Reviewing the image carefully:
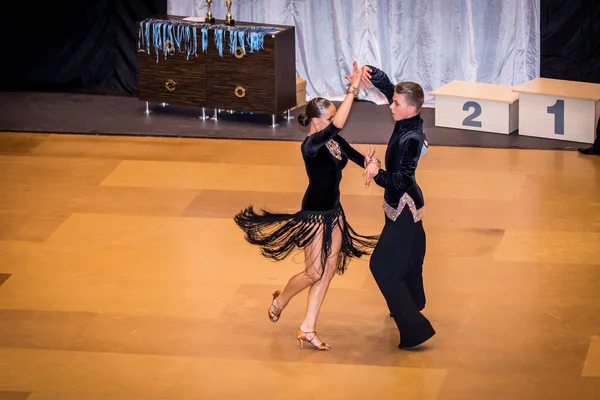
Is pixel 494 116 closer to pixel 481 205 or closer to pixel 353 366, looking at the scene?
pixel 481 205

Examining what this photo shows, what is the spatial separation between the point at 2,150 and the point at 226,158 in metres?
1.88

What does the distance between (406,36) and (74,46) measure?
11.0ft

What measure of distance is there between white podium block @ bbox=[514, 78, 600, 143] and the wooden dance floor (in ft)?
1.28

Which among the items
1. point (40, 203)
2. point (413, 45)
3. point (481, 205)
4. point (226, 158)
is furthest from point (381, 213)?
point (413, 45)

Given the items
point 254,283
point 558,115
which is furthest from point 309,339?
point 558,115

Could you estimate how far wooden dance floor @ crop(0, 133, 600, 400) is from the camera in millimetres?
5422

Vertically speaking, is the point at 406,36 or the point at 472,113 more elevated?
the point at 406,36

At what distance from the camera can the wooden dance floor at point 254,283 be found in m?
5.42

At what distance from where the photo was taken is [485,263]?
22.2 feet

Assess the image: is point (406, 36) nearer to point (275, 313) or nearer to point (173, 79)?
point (173, 79)

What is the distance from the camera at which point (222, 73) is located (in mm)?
9727

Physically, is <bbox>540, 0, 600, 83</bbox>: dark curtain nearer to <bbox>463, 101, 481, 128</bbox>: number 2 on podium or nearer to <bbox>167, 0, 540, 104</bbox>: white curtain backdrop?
<bbox>167, 0, 540, 104</bbox>: white curtain backdrop

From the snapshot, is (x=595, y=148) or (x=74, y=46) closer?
(x=595, y=148)

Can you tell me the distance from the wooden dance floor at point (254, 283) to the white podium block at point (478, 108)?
0.52 metres
